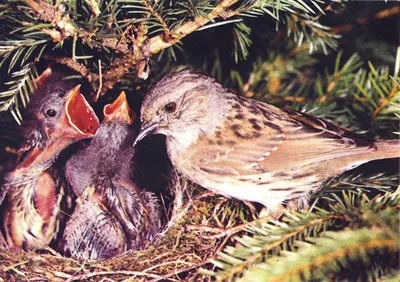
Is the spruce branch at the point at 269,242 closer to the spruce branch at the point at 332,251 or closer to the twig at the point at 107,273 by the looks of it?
the spruce branch at the point at 332,251

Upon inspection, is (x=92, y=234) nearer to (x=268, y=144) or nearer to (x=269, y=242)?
(x=268, y=144)

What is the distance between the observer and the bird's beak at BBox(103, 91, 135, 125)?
8.79ft

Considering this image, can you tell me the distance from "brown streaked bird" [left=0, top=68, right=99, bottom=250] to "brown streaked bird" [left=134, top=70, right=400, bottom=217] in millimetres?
Result: 338

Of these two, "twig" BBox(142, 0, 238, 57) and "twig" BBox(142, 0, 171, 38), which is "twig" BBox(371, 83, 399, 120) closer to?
"twig" BBox(142, 0, 238, 57)

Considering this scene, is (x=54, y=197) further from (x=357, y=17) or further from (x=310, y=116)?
(x=357, y=17)

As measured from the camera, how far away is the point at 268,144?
275cm

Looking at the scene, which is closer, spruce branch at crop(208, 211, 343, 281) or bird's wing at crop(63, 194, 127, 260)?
spruce branch at crop(208, 211, 343, 281)

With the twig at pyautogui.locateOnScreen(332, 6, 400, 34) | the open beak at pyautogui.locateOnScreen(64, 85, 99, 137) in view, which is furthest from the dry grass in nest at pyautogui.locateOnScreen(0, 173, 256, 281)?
the twig at pyautogui.locateOnScreen(332, 6, 400, 34)

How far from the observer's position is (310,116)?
285cm

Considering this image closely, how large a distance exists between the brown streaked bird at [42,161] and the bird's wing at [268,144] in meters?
0.62

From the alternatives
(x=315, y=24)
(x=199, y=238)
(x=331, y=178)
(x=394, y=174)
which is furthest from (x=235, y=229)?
(x=315, y=24)

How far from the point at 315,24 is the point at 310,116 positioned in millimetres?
488

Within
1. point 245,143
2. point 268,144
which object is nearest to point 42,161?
point 245,143

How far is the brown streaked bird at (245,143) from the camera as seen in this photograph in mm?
2607
